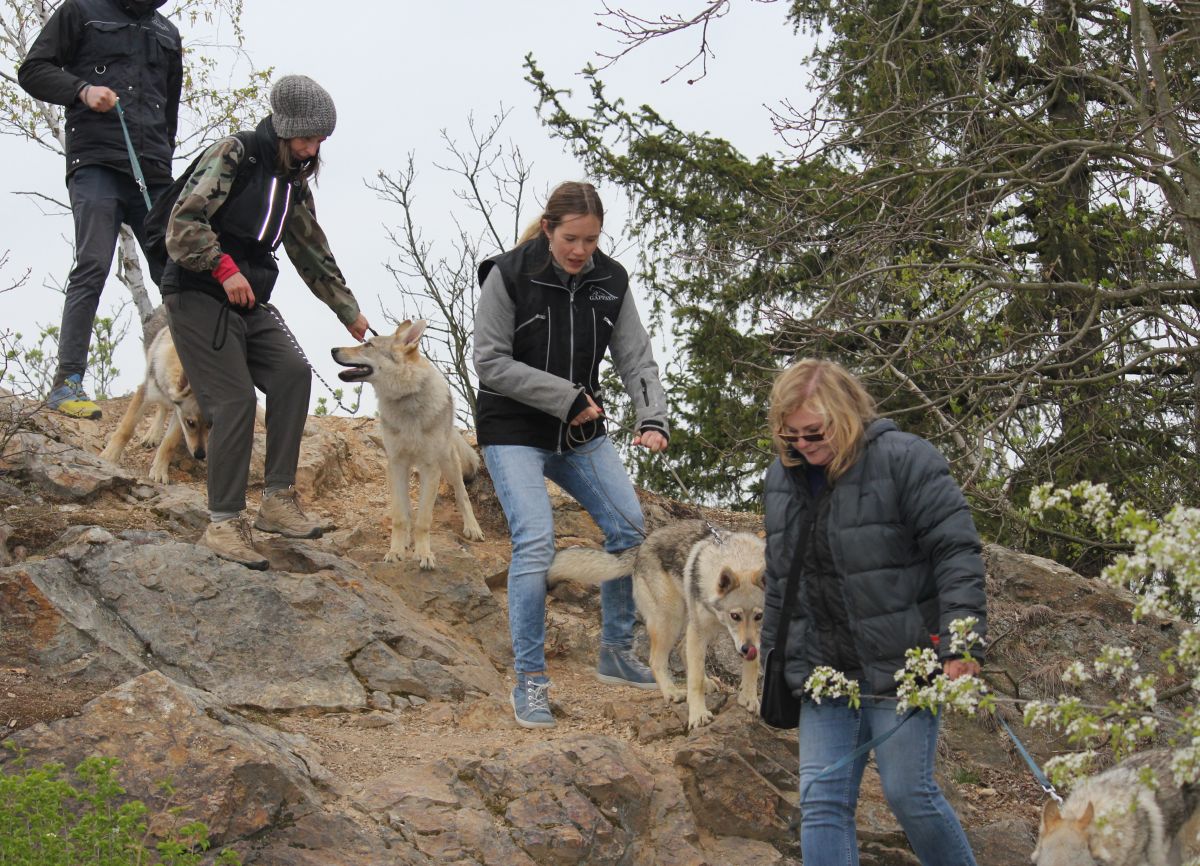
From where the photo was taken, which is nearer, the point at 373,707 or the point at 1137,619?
the point at 1137,619

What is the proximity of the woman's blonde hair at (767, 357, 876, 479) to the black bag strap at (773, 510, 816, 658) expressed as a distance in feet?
0.74

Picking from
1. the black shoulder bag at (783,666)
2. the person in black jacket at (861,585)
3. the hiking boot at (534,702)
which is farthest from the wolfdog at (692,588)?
the person in black jacket at (861,585)

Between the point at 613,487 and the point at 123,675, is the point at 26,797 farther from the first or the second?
the point at 613,487

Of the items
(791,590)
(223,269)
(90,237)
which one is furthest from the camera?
(90,237)

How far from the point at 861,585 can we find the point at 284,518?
4.01 m

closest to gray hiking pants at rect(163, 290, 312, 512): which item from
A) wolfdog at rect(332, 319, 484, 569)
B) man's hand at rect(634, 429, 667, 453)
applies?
wolfdog at rect(332, 319, 484, 569)

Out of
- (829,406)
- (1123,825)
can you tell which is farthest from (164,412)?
(1123,825)

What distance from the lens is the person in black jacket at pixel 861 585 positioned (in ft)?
13.1

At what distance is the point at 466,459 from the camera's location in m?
9.34

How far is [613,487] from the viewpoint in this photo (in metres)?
6.17

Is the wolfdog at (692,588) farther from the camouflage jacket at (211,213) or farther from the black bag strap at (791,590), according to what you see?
the camouflage jacket at (211,213)

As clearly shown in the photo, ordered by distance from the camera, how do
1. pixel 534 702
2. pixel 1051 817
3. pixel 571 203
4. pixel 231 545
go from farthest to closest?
pixel 231 545 → pixel 534 702 → pixel 571 203 → pixel 1051 817

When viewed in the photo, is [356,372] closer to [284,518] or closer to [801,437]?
[284,518]

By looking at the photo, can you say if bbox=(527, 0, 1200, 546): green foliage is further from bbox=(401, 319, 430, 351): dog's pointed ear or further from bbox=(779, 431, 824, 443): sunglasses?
bbox=(779, 431, 824, 443): sunglasses
